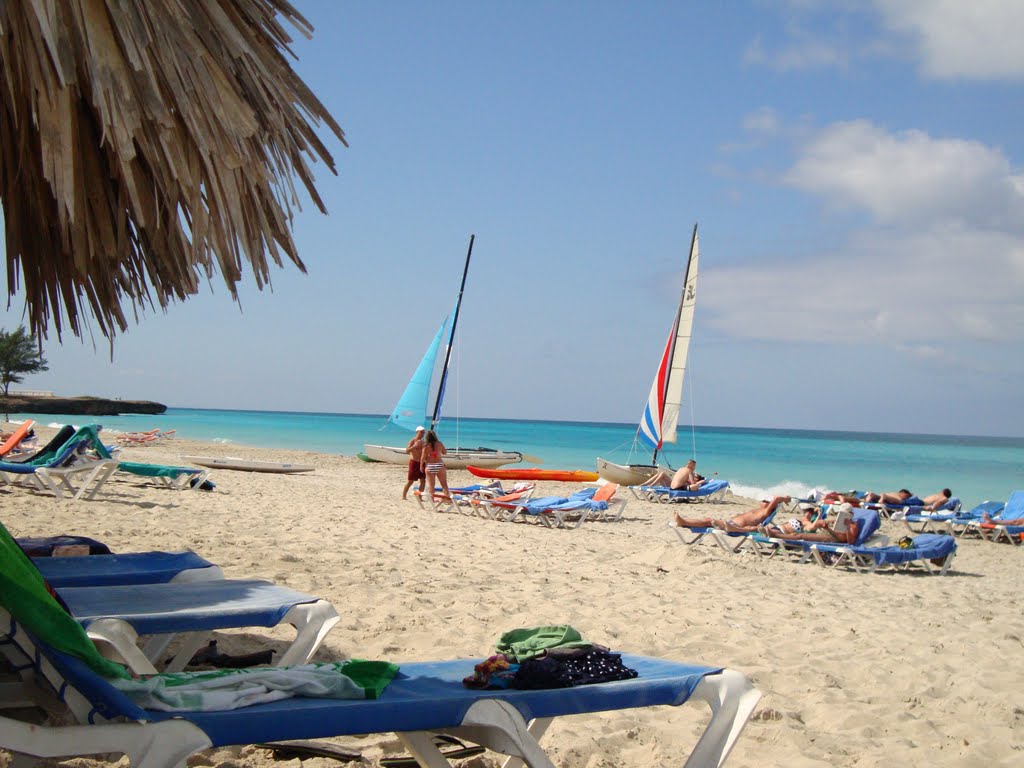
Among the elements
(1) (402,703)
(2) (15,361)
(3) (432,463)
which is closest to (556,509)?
(3) (432,463)

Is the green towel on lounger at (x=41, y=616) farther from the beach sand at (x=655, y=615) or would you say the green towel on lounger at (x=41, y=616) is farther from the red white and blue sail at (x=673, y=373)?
the red white and blue sail at (x=673, y=373)

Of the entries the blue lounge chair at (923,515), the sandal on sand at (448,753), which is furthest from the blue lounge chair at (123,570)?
the blue lounge chair at (923,515)

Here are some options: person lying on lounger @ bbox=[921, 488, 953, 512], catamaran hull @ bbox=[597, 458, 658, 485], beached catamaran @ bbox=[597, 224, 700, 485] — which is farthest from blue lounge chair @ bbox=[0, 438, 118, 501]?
beached catamaran @ bbox=[597, 224, 700, 485]

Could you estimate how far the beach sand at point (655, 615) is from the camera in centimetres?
327

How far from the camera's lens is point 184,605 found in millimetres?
3088

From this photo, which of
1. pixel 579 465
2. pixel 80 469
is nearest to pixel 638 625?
pixel 80 469

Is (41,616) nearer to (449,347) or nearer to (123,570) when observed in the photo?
(123,570)

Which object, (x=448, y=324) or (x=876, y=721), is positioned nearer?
(x=876, y=721)

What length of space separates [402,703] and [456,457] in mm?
22103

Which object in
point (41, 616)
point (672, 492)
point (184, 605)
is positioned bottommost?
point (672, 492)

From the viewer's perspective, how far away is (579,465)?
35.4m

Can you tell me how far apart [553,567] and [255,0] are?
463cm

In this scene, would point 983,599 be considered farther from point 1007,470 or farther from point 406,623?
point 1007,470

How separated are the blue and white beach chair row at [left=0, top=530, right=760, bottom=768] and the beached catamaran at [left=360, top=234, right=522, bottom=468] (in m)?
18.9
